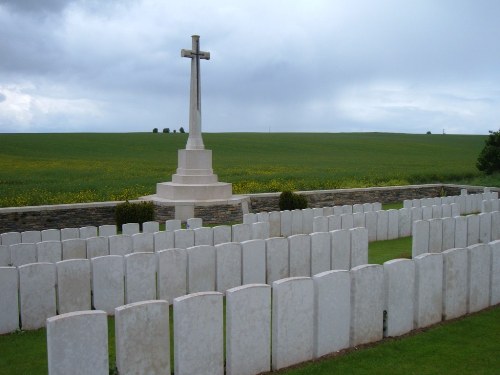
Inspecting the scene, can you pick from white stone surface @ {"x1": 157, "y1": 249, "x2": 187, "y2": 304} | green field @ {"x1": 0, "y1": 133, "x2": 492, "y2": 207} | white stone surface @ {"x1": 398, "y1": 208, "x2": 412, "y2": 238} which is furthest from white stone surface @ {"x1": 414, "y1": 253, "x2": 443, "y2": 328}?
green field @ {"x1": 0, "y1": 133, "x2": 492, "y2": 207}

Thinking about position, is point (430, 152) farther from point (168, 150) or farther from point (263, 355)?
point (263, 355)

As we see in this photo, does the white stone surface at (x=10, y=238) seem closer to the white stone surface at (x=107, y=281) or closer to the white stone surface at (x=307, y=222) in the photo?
the white stone surface at (x=107, y=281)

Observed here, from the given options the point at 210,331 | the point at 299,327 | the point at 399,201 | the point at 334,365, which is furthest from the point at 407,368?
the point at 399,201

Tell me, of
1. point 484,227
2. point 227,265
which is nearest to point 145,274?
point 227,265

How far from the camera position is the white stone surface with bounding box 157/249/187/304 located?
6.69 m

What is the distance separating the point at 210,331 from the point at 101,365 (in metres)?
0.96

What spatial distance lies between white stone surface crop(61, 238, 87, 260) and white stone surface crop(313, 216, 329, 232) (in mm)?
4863

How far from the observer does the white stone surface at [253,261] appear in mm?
7352

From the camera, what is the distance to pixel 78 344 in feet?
12.6

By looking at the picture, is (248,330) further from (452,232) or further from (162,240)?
(452,232)

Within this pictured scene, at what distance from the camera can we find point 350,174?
2805 centimetres

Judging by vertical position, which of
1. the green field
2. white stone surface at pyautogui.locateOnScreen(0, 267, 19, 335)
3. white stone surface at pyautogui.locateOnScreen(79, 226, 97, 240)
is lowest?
white stone surface at pyautogui.locateOnScreen(0, 267, 19, 335)

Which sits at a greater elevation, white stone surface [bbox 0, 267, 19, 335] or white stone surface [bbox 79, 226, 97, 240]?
white stone surface [bbox 79, 226, 97, 240]

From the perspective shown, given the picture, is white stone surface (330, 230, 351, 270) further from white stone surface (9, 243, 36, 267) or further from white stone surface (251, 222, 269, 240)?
white stone surface (9, 243, 36, 267)
